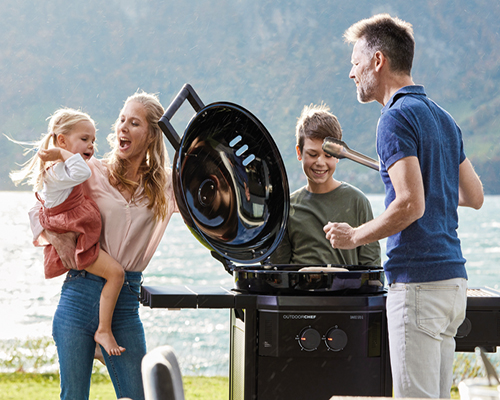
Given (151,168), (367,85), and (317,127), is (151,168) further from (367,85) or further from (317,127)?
(367,85)

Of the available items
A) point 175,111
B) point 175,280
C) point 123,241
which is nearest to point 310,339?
point 123,241

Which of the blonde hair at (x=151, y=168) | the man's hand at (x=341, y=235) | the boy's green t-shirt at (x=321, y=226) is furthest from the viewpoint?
the boy's green t-shirt at (x=321, y=226)

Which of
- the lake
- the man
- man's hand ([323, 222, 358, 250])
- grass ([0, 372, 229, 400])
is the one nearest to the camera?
the man

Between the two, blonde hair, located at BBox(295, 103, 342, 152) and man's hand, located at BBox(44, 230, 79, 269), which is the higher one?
blonde hair, located at BBox(295, 103, 342, 152)

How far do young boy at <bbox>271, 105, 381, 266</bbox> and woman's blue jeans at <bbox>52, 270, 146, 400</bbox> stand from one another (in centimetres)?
56

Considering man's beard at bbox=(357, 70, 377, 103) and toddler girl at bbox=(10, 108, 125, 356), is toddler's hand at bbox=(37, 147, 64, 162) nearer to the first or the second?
toddler girl at bbox=(10, 108, 125, 356)

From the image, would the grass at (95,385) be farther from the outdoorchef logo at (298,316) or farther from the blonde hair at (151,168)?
the blonde hair at (151,168)

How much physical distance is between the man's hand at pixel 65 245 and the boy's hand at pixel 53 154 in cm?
24

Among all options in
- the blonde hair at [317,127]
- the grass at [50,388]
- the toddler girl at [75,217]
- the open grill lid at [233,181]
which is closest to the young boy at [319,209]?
the blonde hair at [317,127]

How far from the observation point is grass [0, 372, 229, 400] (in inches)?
171

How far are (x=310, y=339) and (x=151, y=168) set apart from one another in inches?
30.3

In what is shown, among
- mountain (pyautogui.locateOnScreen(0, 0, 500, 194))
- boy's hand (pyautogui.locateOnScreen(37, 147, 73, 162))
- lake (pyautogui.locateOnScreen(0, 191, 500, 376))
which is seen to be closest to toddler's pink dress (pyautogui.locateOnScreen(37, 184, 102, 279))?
boy's hand (pyautogui.locateOnScreen(37, 147, 73, 162))

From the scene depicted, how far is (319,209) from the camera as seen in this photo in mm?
2053

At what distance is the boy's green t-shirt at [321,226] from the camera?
201 cm
